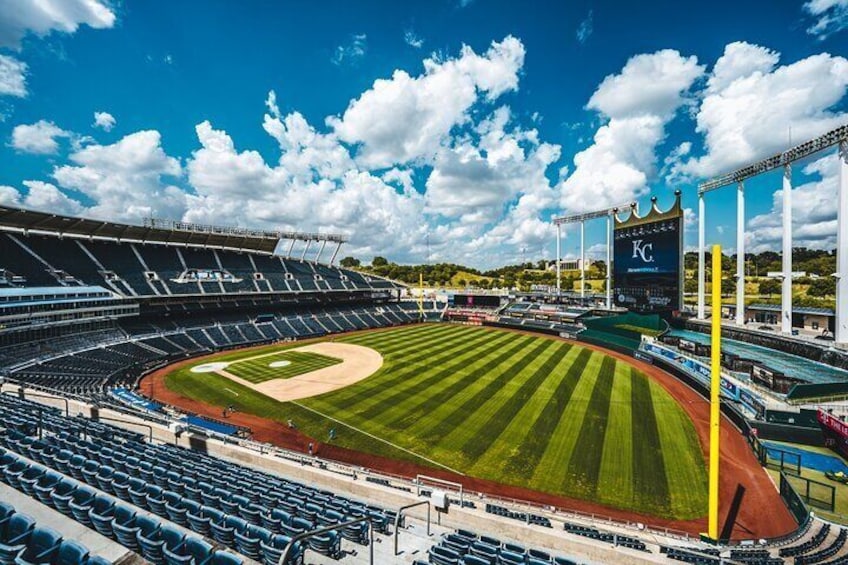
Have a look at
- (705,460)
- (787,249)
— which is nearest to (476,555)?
(705,460)

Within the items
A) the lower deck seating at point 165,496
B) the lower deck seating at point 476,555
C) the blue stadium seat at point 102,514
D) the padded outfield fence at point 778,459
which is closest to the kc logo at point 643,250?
the padded outfield fence at point 778,459

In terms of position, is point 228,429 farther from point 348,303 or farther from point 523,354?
point 348,303

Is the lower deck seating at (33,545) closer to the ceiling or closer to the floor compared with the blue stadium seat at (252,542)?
closer to the ceiling

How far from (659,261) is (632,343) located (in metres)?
11.3

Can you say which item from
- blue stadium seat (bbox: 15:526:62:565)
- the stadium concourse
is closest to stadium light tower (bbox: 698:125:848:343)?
the stadium concourse

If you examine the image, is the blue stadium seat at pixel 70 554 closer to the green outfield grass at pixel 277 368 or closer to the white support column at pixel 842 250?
the green outfield grass at pixel 277 368

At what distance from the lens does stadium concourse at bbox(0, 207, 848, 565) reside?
7.93 m

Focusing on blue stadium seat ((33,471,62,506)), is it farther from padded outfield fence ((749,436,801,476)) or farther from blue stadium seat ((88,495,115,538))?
padded outfield fence ((749,436,801,476))

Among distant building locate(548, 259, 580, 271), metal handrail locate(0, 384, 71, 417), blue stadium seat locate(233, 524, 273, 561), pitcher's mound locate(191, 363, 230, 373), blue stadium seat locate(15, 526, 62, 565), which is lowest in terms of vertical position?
pitcher's mound locate(191, 363, 230, 373)

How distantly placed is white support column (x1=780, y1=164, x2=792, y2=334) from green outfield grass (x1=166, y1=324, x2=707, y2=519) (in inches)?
830

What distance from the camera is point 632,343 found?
4800cm

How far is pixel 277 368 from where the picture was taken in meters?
42.0

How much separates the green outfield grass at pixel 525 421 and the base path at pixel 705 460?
65cm

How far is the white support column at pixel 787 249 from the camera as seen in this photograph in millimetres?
43438
